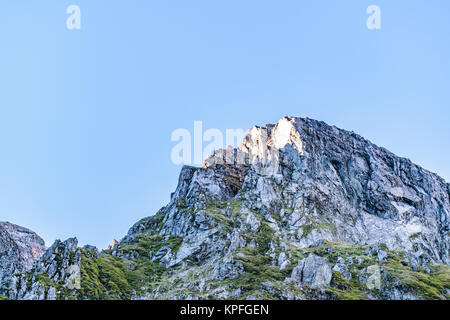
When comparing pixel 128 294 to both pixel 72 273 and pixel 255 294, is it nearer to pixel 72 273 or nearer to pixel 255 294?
pixel 72 273

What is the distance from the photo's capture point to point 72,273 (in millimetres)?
156500

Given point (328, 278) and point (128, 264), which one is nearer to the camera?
point (328, 278)

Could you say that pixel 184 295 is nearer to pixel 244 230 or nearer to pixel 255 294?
pixel 255 294

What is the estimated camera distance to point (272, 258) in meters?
173

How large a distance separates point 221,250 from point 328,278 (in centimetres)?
4248
